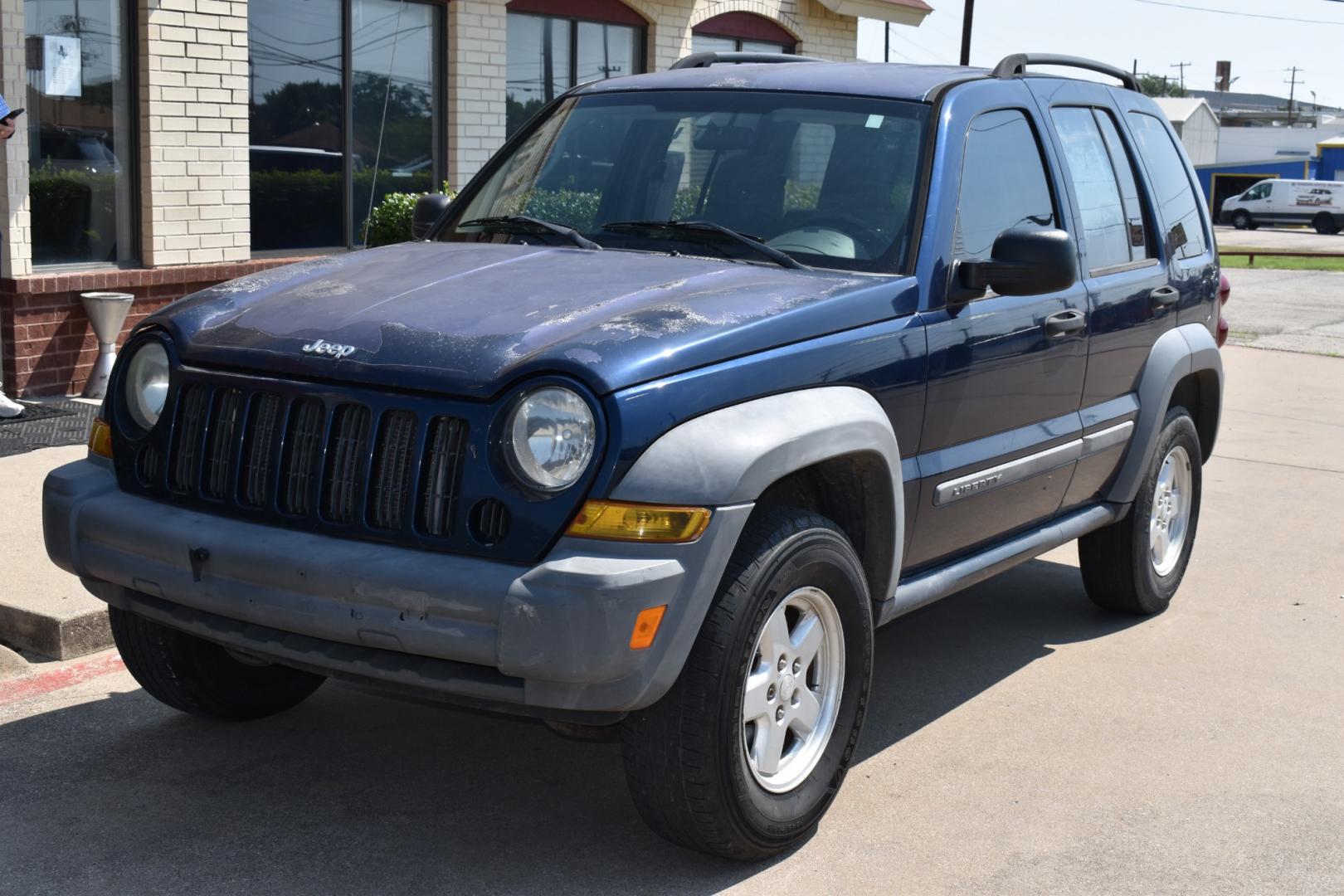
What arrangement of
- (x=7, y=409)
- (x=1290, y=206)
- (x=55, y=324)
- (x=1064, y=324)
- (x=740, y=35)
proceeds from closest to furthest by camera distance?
1. (x=1064, y=324)
2. (x=7, y=409)
3. (x=55, y=324)
4. (x=740, y=35)
5. (x=1290, y=206)

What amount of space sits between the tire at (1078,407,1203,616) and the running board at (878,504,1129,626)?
0.77 ft

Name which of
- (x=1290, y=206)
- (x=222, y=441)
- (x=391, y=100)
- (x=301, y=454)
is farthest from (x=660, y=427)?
(x=1290, y=206)

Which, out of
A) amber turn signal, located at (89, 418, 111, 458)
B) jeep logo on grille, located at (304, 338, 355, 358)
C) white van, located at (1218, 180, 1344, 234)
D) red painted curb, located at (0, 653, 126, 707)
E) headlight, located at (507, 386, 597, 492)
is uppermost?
white van, located at (1218, 180, 1344, 234)

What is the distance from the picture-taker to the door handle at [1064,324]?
4.98 m

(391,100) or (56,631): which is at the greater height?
(391,100)

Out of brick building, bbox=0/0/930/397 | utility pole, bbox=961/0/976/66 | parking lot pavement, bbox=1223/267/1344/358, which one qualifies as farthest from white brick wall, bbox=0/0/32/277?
utility pole, bbox=961/0/976/66

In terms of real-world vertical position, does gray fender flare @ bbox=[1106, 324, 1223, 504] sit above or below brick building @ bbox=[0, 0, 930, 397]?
below

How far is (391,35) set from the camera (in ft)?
40.7

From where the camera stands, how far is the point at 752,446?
3.58 metres

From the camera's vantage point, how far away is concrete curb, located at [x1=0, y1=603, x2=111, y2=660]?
5242mm

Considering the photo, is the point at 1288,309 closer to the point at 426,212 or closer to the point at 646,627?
the point at 426,212

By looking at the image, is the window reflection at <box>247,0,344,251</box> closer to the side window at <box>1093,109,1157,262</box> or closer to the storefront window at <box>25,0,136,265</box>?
the storefront window at <box>25,0,136,265</box>

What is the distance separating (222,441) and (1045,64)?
3.26 m

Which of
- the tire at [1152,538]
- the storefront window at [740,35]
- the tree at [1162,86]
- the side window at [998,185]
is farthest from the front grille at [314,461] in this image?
the tree at [1162,86]
